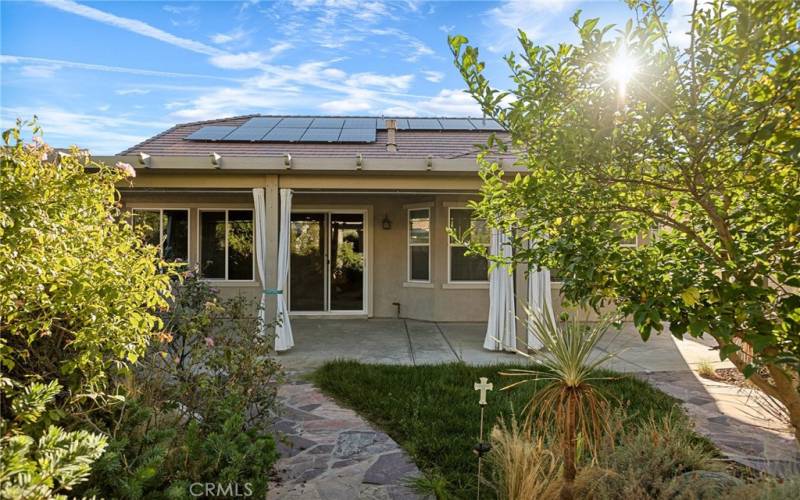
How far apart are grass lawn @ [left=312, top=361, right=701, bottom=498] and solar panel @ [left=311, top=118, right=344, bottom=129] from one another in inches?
300

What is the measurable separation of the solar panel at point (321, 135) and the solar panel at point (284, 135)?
0.17m

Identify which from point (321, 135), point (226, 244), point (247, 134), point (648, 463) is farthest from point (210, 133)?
point (648, 463)

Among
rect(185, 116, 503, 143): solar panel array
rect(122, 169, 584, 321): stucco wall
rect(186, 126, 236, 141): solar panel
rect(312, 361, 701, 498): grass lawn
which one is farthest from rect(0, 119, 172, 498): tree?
rect(186, 126, 236, 141): solar panel

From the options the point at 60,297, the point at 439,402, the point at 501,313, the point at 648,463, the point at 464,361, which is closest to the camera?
the point at 60,297

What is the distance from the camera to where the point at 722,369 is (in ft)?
21.3

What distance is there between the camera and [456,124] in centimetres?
1274

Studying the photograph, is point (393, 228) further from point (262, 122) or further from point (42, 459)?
point (42, 459)

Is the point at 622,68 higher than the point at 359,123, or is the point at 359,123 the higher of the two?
the point at 359,123

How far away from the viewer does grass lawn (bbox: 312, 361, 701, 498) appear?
12.0 feet

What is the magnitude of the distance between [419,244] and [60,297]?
27.3ft

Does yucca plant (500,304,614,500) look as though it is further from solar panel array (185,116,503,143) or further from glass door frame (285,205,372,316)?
solar panel array (185,116,503,143)

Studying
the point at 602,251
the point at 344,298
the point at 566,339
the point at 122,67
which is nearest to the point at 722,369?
the point at 566,339

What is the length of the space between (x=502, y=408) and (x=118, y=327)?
3.57 m

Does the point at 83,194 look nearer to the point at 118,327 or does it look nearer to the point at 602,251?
the point at 118,327
